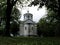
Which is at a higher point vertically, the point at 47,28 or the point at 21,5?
the point at 21,5

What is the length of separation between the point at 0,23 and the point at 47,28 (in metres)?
15.4

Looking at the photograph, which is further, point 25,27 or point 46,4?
point 25,27

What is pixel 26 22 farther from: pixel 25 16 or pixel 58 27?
pixel 58 27

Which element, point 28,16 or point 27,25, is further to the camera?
point 28,16

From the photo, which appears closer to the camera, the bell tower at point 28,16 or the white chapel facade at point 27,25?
the white chapel facade at point 27,25

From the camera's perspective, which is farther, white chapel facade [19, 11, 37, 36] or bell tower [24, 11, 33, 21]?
bell tower [24, 11, 33, 21]

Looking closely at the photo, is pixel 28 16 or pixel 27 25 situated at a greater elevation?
pixel 28 16

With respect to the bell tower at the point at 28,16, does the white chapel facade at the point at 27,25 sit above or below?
below

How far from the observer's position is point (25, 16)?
71500 millimetres

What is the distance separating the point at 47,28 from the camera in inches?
1768

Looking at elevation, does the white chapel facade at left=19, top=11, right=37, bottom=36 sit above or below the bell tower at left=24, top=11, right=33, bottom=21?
below

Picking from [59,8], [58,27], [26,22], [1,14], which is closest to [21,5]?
[59,8]

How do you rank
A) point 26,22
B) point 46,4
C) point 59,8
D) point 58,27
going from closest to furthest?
point 46,4 < point 59,8 < point 58,27 < point 26,22

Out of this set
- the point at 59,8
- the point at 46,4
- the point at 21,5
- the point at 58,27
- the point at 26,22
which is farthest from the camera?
the point at 26,22
